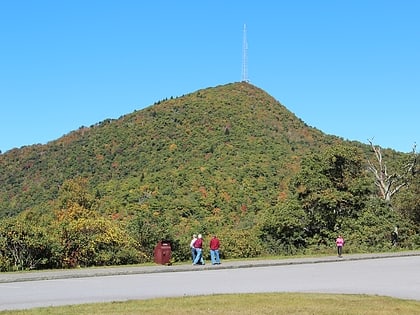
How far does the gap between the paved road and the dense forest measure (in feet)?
14.7

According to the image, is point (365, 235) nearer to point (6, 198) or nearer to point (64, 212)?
point (64, 212)

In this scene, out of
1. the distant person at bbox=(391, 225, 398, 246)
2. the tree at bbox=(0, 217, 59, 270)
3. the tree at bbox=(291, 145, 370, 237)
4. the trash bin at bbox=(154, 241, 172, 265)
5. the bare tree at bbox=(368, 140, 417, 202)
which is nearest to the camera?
the tree at bbox=(0, 217, 59, 270)

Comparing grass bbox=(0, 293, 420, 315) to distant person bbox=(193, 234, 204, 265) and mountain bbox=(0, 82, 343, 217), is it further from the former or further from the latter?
mountain bbox=(0, 82, 343, 217)

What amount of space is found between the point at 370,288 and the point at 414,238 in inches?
1180

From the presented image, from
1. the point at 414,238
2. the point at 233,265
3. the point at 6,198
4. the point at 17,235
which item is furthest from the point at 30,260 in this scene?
the point at 6,198

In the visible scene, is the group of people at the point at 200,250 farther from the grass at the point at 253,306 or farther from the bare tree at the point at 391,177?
the bare tree at the point at 391,177

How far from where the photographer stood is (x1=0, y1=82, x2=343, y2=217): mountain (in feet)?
193

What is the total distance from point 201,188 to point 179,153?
1194 centimetres

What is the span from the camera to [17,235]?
1002 inches

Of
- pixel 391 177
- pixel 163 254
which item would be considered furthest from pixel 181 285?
pixel 391 177

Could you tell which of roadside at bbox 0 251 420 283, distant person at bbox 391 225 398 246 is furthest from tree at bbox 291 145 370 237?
roadside at bbox 0 251 420 283

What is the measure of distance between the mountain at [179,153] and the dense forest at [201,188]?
0.20m

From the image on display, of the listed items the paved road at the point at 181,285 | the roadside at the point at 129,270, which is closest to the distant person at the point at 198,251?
the roadside at the point at 129,270

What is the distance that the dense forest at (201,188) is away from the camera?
29250 mm
